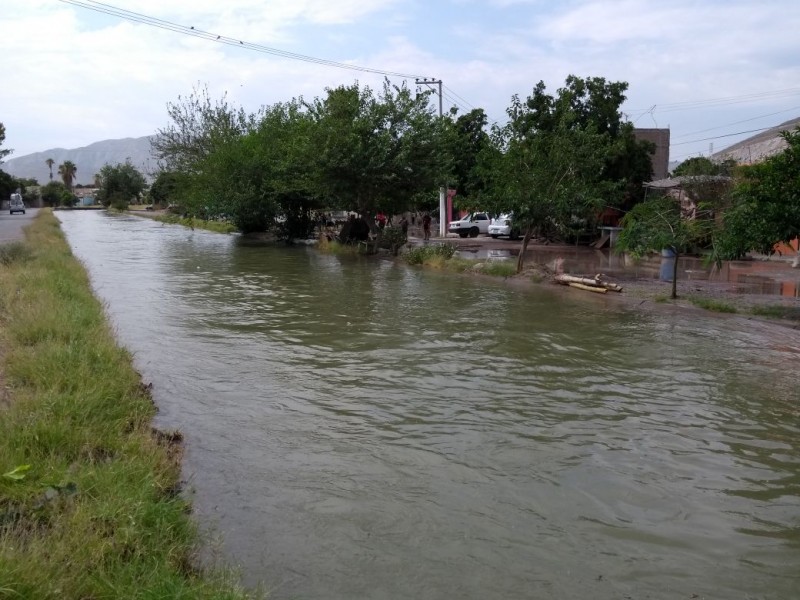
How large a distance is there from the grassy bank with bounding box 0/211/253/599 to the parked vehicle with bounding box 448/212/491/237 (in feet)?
112

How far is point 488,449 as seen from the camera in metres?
7.43

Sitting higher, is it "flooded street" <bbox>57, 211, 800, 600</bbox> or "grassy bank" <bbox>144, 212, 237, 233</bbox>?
"grassy bank" <bbox>144, 212, 237, 233</bbox>

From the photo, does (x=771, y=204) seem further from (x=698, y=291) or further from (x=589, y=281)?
(x=589, y=281)

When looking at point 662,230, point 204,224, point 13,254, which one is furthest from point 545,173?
point 204,224

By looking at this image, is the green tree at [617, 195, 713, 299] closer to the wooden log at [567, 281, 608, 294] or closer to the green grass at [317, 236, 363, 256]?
the wooden log at [567, 281, 608, 294]

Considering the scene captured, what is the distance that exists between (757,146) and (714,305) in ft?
65.5

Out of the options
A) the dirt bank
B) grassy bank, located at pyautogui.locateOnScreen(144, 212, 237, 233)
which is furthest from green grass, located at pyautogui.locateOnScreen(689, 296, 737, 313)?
grassy bank, located at pyautogui.locateOnScreen(144, 212, 237, 233)

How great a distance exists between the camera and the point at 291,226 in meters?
37.5

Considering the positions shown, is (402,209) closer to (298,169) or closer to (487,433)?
(298,169)

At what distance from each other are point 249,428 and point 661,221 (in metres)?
12.6

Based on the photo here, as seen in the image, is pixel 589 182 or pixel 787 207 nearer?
pixel 787 207

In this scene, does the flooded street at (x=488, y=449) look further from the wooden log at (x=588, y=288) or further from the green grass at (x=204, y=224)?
the green grass at (x=204, y=224)

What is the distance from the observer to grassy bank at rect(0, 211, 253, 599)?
4004mm

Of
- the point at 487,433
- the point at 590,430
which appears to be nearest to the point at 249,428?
the point at 487,433
